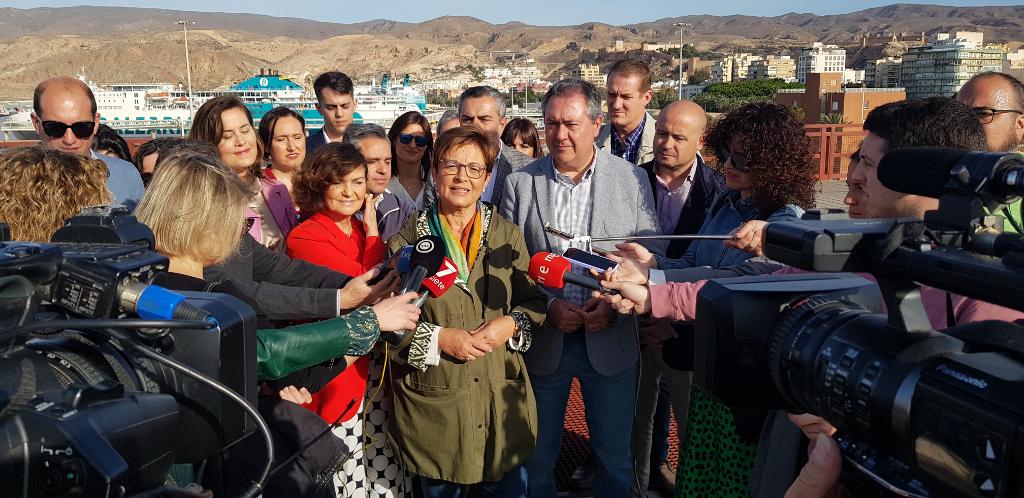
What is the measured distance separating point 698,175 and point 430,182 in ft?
4.66

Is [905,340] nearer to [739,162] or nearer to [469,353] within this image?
[469,353]

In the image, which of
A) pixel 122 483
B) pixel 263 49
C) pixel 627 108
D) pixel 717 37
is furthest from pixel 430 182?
pixel 717 37

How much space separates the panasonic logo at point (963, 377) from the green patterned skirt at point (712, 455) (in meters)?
1.33

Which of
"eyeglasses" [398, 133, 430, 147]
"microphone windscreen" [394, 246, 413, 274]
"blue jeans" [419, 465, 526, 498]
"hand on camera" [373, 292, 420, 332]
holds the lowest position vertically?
"blue jeans" [419, 465, 526, 498]

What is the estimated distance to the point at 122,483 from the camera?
106 centimetres

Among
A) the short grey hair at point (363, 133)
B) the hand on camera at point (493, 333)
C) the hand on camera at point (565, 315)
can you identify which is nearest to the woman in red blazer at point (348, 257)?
the hand on camera at point (493, 333)

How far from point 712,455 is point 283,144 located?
2783 millimetres

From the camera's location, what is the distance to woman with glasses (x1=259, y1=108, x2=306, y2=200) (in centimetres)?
420

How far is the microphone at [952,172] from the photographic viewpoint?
107 centimetres

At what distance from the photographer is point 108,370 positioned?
1.23 meters

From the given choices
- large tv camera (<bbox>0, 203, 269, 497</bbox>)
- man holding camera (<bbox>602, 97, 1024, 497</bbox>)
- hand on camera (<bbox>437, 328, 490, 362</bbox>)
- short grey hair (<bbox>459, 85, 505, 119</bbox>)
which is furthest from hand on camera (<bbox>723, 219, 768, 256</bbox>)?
short grey hair (<bbox>459, 85, 505, 119</bbox>)

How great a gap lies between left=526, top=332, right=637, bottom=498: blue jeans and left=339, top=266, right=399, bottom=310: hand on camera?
2.45 ft

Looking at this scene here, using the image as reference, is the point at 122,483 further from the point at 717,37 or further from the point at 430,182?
the point at 717,37

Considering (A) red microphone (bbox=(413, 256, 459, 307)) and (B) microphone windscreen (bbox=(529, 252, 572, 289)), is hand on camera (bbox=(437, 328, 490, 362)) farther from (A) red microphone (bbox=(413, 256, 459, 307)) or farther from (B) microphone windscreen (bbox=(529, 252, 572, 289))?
(B) microphone windscreen (bbox=(529, 252, 572, 289))
